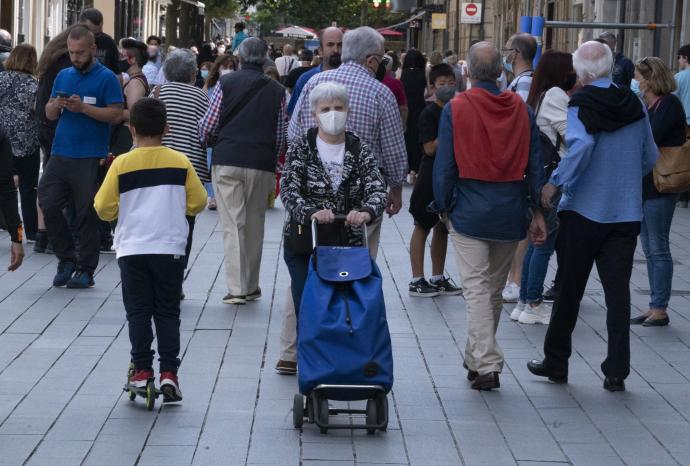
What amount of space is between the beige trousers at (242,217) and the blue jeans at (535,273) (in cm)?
194

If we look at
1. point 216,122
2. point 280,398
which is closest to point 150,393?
point 280,398

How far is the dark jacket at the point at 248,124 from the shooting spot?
9.98m

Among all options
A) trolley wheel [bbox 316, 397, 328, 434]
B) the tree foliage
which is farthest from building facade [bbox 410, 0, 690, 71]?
the tree foliage

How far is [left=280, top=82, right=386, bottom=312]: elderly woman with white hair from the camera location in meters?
7.11

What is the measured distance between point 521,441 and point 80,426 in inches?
80.5

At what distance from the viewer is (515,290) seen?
10.6 metres

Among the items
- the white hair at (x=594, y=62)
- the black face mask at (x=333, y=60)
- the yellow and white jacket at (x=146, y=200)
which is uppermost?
the black face mask at (x=333, y=60)

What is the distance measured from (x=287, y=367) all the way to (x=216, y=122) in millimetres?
2712

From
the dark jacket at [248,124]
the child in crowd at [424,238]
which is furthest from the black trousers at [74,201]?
the child in crowd at [424,238]

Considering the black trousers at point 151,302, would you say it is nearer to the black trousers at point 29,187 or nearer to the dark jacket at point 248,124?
the dark jacket at point 248,124

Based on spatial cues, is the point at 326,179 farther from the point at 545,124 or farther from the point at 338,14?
the point at 338,14

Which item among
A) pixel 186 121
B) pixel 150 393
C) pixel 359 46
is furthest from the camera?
pixel 186 121

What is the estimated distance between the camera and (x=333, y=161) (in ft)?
23.6

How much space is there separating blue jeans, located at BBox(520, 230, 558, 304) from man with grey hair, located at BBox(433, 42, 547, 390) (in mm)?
2082
